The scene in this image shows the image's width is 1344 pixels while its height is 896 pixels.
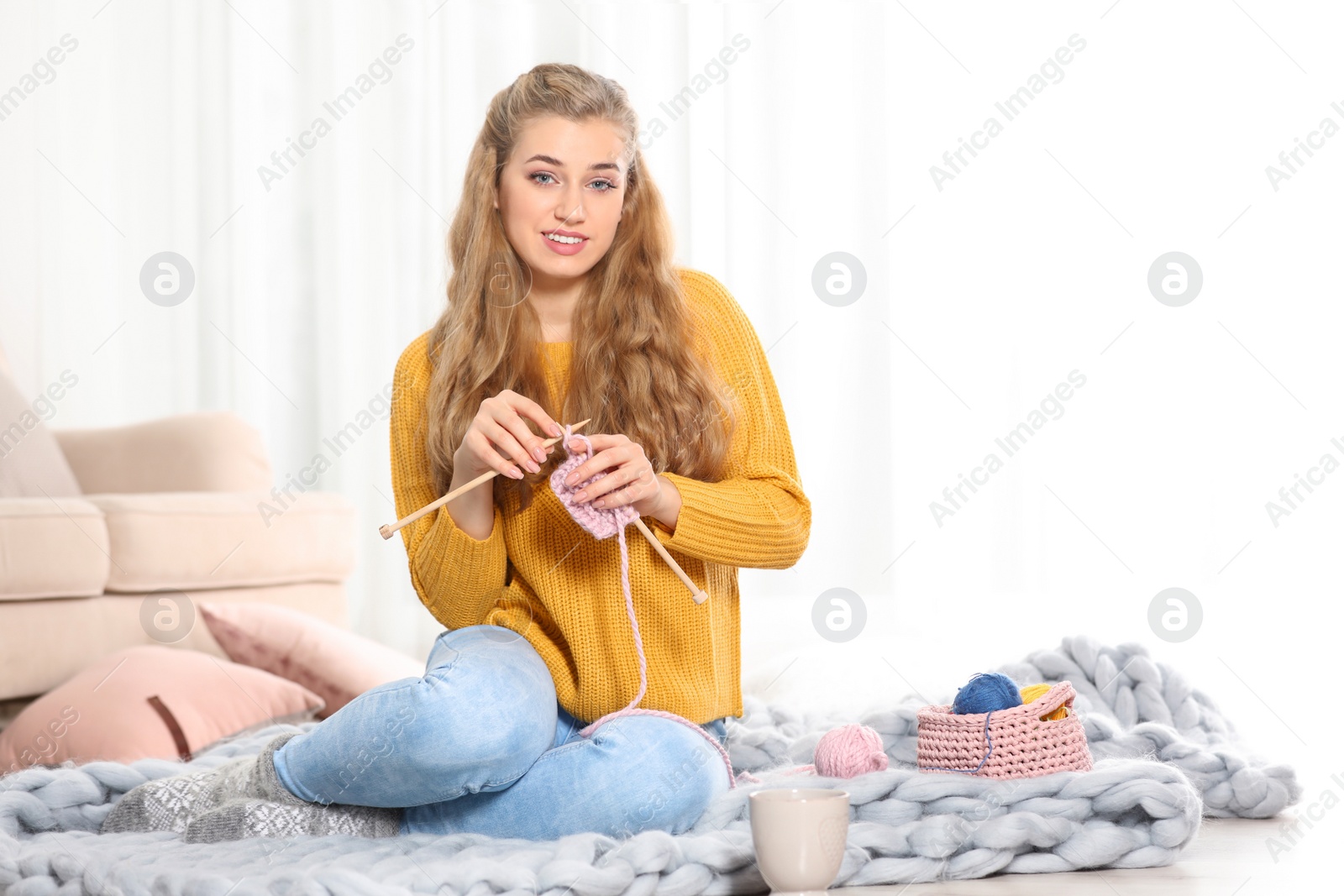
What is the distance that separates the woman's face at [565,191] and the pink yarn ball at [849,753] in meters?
0.54

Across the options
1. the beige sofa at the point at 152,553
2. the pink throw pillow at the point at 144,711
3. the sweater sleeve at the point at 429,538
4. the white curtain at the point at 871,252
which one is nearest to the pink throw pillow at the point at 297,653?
the pink throw pillow at the point at 144,711

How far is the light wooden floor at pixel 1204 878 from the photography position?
0.96 metres

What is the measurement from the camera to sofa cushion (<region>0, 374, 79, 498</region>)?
2.13 metres

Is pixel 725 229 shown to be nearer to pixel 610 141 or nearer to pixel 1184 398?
pixel 1184 398

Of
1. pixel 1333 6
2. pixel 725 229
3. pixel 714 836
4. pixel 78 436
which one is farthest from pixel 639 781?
pixel 1333 6

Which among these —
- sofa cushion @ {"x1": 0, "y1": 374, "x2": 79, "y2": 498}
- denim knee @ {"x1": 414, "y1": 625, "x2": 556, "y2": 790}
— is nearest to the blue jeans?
denim knee @ {"x1": 414, "y1": 625, "x2": 556, "y2": 790}

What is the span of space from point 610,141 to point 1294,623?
1.89m

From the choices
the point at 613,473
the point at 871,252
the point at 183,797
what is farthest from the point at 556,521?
the point at 871,252

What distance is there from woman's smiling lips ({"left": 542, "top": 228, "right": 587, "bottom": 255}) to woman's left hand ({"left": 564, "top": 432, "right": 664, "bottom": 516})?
257 millimetres

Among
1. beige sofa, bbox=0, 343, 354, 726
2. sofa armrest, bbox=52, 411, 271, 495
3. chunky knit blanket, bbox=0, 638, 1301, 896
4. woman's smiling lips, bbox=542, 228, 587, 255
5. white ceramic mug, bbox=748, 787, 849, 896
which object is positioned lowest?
chunky knit blanket, bbox=0, 638, 1301, 896

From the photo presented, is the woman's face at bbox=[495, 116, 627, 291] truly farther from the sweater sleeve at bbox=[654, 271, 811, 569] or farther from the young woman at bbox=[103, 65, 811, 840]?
the sweater sleeve at bbox=[654, 271, 811, 569]

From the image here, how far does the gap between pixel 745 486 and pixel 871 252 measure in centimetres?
178

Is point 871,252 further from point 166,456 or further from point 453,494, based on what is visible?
point 453,494

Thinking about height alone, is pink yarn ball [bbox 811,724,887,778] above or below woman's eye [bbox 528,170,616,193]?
below
